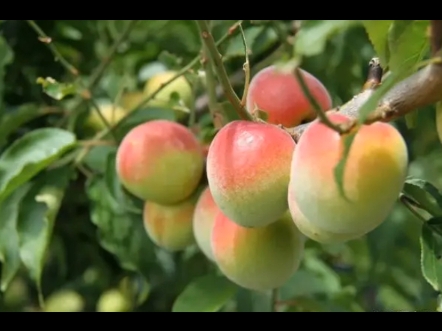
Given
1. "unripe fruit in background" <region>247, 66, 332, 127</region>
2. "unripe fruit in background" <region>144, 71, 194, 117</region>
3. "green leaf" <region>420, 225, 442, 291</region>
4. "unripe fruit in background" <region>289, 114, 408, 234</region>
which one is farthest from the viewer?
"unripe fruit in background" <region>144, 71, 194, 117</region>

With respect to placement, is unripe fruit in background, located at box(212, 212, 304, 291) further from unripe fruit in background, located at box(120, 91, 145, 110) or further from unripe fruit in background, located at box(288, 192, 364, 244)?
unripe fruit in background, located at box(120, 91, 145, 110)

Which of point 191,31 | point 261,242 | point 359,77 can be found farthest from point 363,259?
point 261,242

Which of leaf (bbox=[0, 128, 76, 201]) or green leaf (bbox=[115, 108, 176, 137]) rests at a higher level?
leaf (bbox=[0, 128, 76, 201])

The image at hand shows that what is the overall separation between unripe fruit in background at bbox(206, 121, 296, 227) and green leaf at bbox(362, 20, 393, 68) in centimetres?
12

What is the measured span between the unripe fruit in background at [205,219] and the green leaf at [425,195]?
213mm

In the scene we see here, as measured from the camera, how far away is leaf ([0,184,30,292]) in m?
1.05

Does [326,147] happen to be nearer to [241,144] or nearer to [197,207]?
[241,144]

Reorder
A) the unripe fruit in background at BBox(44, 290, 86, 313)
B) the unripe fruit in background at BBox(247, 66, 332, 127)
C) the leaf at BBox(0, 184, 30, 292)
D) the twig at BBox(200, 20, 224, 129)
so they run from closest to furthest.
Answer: the unripe fruit in background at BBox(247, 66, 332, 127) < the twig at BBox(200, 20, 224, 129) < the leaf at BBox(0, 184, 30, 292) < the unripe fruit in background at BBox(44, 290, 86, 313)

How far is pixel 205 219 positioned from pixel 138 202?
28cm

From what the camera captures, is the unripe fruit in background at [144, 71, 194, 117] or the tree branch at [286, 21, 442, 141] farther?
the unripe fruit in background at [144, 71, 194, 117]

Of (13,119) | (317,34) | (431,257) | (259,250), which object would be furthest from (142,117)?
(317,34)

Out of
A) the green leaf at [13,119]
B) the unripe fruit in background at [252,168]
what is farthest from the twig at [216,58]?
the green leaf at [13,119]

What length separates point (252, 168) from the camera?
0.68m

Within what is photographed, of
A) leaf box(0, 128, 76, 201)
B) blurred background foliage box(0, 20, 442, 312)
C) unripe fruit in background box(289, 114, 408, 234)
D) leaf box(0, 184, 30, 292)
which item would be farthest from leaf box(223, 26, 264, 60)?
unripe fruit in background box(289, 114, 408, 234)
